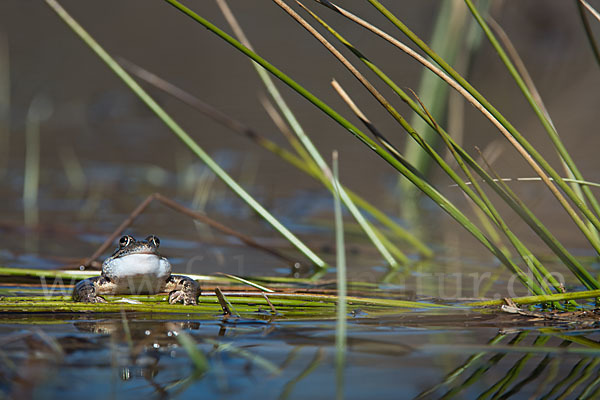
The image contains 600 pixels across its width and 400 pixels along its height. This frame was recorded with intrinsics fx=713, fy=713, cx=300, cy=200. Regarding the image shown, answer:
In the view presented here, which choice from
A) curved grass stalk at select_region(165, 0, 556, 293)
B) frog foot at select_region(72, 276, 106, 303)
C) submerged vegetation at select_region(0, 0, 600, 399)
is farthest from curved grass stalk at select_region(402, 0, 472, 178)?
frog foot at select_region(72, 276, 106, 303)

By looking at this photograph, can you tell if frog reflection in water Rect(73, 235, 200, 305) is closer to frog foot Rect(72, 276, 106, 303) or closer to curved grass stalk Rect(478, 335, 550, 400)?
frog foot Rect(72, 276, 106, 303)

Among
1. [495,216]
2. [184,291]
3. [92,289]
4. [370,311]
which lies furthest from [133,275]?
[495,216]

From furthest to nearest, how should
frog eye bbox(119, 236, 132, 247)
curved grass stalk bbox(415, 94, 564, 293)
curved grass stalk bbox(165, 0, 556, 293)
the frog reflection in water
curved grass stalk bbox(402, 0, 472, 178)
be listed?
curved grass stalk bbox(402, 0, 472, 178) → frog eye bbox(119, 236, 132, 247) → the frog reflection in water → curved grass stalk bbox(415, 94, 564, 293) → curved grass stalk bbox(165, 0, 556, 293)

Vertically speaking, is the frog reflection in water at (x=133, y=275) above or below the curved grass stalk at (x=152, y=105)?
below

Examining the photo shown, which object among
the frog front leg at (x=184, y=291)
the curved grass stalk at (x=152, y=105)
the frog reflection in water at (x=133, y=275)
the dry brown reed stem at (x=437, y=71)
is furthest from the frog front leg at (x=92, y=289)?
the dry brown reed stem at (x=437, y=71)

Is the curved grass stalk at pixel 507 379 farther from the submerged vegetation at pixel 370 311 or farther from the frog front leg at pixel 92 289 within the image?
the frog front leg at pixel 92 289

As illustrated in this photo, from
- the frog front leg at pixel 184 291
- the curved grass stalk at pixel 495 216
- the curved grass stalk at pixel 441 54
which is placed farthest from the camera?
the curved grass stalk at pixel 441 54

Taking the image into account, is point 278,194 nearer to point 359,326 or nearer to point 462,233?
point 462,233
